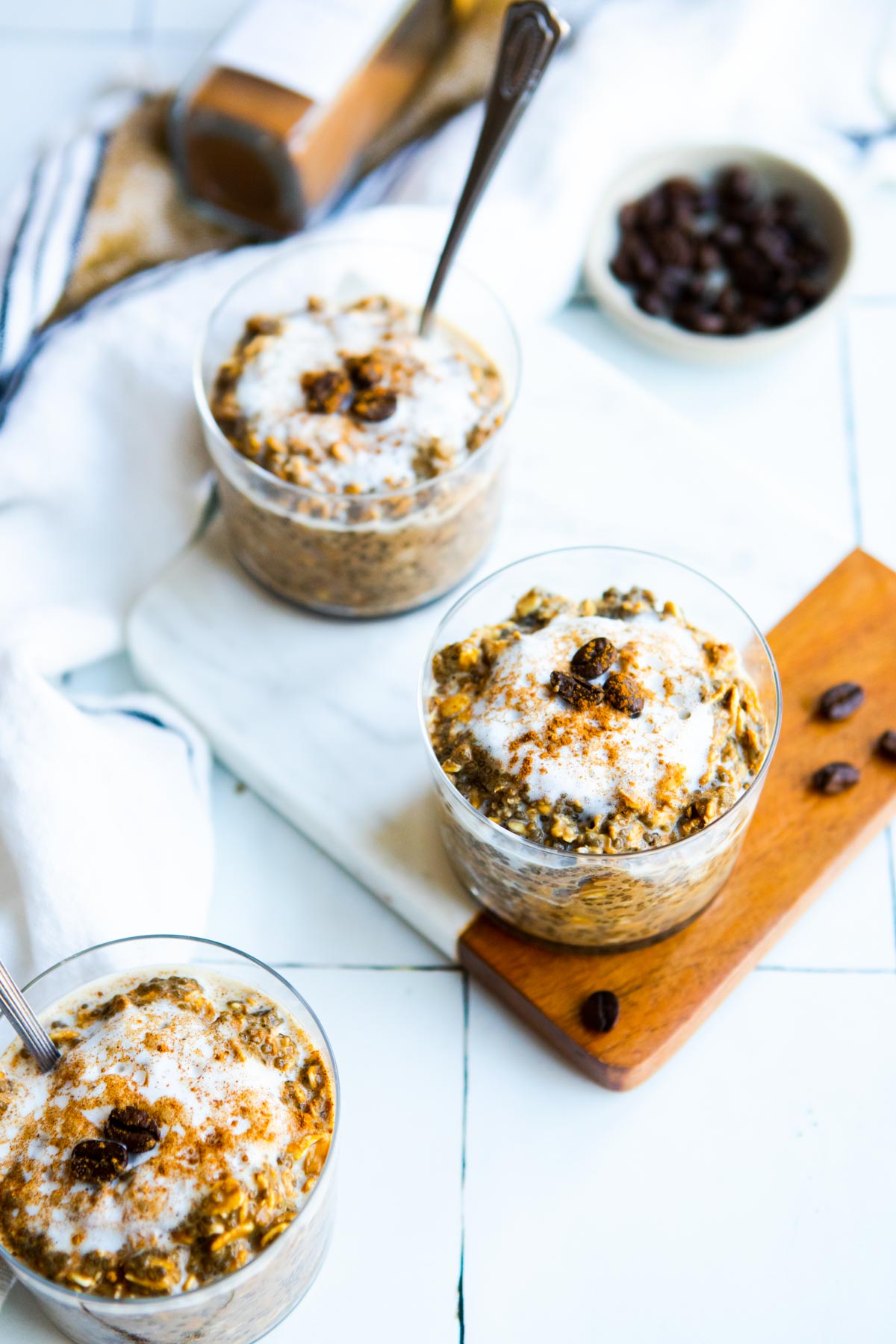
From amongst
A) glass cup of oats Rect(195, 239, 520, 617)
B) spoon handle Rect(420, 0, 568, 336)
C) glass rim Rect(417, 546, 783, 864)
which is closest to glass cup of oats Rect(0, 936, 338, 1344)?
glass rim Rect(417, 546, 783, 864)

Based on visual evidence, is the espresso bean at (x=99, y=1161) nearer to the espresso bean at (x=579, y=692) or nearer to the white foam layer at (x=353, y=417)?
the espresso bean at (x=579, y=692)

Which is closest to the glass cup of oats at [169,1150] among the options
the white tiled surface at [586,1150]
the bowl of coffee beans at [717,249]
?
the white tiled surface at [586,1150]

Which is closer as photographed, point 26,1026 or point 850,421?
point 26,1026

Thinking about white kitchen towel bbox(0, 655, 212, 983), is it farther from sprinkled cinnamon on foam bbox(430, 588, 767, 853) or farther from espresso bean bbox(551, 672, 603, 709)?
espresso bean bbox(551, 672, 603, 709)

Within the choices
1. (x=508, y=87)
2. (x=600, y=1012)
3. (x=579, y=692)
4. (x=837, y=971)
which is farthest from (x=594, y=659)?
(x=508, y=87)

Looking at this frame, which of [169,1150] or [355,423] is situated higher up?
[355,423]

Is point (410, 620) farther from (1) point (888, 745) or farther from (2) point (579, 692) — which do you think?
(1) point (888, 745)
